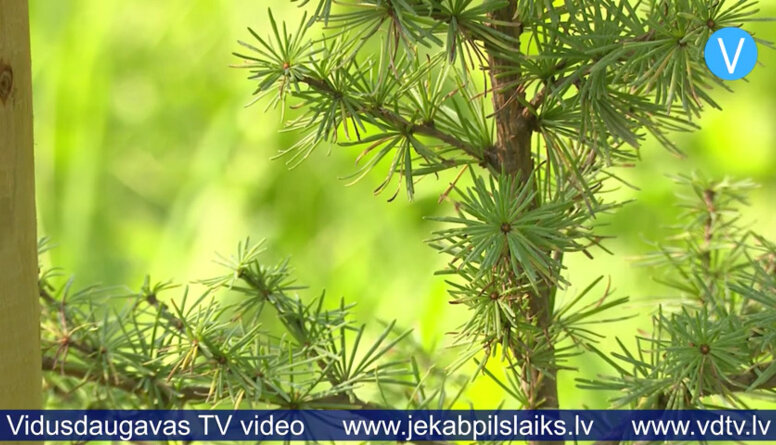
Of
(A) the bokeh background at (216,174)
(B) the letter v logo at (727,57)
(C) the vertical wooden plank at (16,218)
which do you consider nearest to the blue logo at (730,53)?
(B) the letter v logo at (727,57)

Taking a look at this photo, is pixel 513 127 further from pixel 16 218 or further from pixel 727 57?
pixel 16 218

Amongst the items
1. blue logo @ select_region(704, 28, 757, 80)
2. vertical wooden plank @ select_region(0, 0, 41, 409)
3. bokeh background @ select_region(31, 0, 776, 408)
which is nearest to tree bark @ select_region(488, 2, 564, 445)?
blue logo @ select_region(704, 28, 757, 80)

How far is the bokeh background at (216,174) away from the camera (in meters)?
1.12

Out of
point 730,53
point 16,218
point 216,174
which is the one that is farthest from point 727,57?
point 216,174

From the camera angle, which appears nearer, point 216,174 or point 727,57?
point 727,57

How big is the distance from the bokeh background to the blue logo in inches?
27.2

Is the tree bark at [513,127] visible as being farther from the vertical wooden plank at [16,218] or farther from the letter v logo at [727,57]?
the vertical wooden plank at [16,218]

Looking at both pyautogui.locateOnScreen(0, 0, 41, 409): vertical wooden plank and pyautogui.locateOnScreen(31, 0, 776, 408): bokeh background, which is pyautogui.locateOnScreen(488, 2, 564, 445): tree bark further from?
pyautogui.locateOnScreen(31, 0, 776, 408): bokeh background

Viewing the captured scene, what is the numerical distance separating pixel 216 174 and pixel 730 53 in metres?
0.94

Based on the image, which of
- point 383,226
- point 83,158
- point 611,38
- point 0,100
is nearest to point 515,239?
point 611,38

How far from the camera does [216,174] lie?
48.1 inches

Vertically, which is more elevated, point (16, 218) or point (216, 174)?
point (216, 174)

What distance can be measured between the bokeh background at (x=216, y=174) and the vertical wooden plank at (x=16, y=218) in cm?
67

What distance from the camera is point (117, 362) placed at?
43cm
